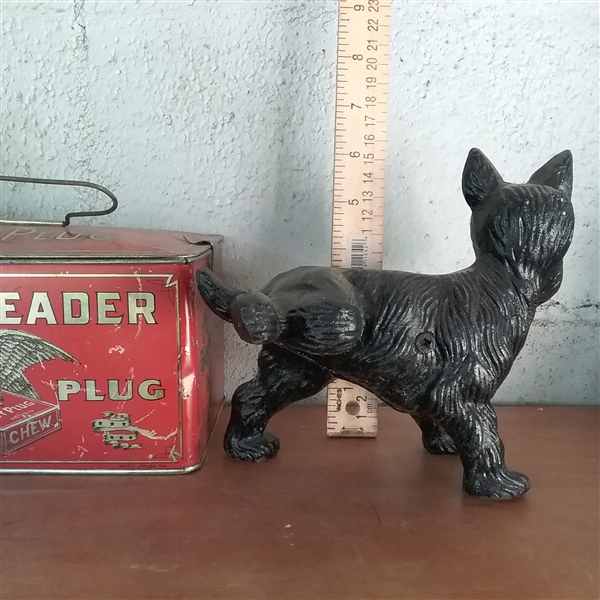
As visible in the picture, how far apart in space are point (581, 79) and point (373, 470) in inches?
26.4

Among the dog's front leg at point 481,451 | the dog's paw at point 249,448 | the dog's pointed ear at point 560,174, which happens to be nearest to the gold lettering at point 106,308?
the dog's paw at point 249,448

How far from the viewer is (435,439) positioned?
73cm

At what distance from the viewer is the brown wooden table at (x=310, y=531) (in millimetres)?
485

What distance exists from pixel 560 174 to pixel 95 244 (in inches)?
21.8

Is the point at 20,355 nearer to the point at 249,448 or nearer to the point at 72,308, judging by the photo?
the point at 72,308

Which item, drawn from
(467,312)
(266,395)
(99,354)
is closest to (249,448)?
(266,395)

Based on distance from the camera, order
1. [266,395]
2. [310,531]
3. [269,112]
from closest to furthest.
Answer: [310,531] < [266,395] < [269,112]

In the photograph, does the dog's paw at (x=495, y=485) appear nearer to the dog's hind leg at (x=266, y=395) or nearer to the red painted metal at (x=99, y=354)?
the dog's hind leg at (x=266, y=395)

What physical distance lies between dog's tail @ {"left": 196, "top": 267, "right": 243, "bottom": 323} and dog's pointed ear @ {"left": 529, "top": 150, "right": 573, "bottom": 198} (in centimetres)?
38

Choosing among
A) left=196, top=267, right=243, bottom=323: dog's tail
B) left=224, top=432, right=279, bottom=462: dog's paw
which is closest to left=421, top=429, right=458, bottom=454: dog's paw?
left=224, top=432, right=279, bottom=462: dog's paw

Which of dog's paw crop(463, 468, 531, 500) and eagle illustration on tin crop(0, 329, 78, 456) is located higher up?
eagle illustration on tin crop(0, 329, 78, 456)

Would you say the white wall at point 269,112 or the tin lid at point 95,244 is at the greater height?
the white wall at point 269,112

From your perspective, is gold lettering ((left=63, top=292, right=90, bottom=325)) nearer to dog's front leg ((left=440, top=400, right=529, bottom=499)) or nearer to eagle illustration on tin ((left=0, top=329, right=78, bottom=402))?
eagle illustration on tin ((left=0, top=329, right=78, bottom=402))

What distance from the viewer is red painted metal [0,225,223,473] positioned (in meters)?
0.62
